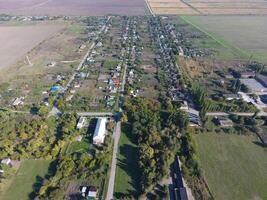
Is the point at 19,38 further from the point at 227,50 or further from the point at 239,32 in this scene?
the point at 239,32

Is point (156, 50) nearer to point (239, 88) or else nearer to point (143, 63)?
point (143, 63)

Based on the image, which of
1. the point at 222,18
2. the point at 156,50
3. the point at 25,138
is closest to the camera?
the point at 25,138

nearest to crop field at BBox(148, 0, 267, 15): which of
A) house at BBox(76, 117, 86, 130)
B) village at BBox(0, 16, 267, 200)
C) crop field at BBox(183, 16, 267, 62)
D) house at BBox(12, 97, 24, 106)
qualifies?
crop field at BBox(183, 16, 267, 62)

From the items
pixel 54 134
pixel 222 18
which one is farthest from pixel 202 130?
pixel 222 18

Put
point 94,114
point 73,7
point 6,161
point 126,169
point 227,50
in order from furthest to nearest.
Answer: point 73,7
point 227,50
point 94,114
point 6,161
point 126,169

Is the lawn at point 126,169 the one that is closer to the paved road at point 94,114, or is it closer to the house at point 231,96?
the paved road at point 94,114

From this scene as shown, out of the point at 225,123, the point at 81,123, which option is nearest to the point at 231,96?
the point at 225,123
